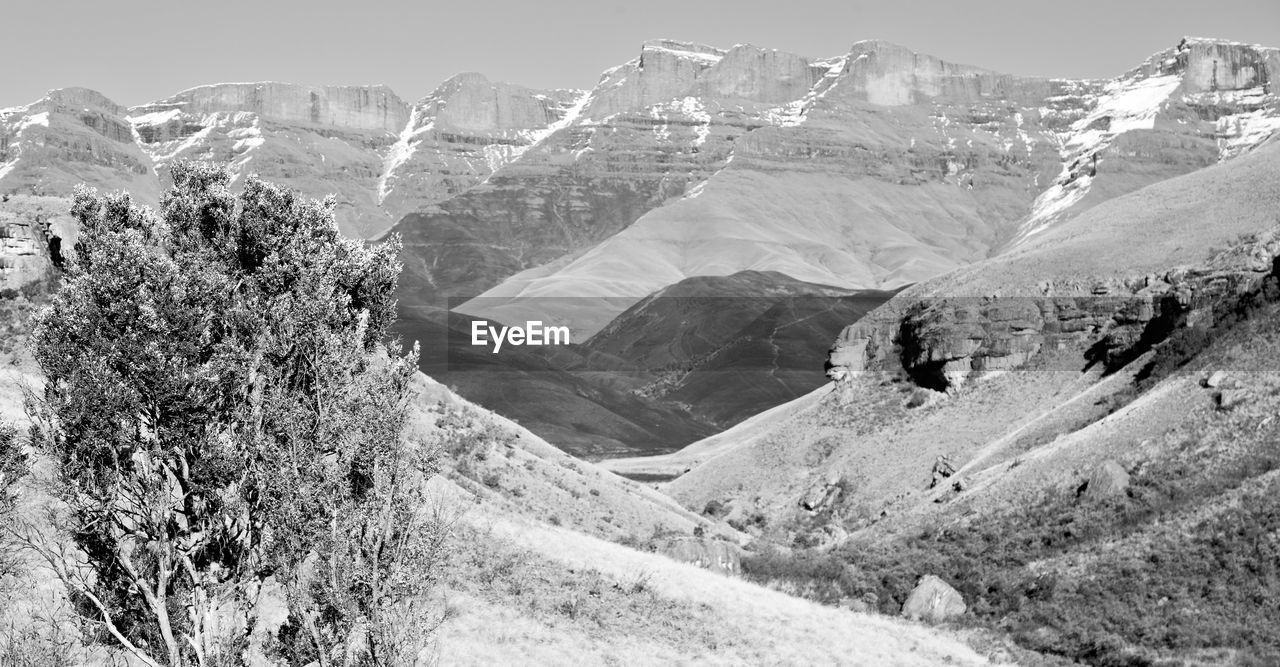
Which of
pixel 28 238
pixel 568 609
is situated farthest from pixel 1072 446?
pixel 28 238

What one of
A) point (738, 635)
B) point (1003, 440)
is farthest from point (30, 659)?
point (1003, 440)

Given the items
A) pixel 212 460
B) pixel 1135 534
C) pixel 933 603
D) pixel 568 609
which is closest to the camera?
pixel 212 460

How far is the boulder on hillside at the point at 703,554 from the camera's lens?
38500mm

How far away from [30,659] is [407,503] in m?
6.41

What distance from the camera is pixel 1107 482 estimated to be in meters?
41.0

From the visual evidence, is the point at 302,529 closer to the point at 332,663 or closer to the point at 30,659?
the point at 332,663

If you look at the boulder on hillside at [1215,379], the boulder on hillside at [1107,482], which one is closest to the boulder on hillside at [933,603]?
the boulder on hillside at [1107,482]

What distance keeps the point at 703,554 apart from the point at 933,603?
25.1 ft

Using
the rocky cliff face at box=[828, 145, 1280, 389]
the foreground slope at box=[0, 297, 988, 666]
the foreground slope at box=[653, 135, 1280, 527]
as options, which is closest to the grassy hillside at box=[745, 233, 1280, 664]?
the foreground slope at box=[0, 297, 988, 666]

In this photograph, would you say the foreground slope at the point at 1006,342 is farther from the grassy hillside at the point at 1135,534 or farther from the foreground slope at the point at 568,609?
the foreground slope at the point at 568,609

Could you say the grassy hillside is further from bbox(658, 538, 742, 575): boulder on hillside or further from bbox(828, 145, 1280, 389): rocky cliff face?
bbox(828, 145, 1280, 389): rocky cliff face

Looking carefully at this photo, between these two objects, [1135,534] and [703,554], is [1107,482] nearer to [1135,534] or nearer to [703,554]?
[1135,534]

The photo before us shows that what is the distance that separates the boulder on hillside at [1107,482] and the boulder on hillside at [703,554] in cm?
1263

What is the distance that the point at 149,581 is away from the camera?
18031 millimetres
